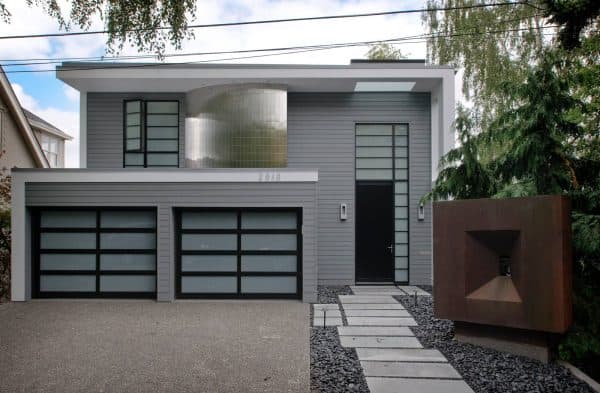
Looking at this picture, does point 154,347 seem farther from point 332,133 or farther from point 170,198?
point 332,133

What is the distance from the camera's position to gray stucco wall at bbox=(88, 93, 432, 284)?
11.9 metres

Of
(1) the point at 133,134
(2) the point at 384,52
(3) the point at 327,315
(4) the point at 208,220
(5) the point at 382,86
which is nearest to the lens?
(3) the point at 327,315

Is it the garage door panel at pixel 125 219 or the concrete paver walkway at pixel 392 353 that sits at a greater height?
the garage door panel at pixel 125 219

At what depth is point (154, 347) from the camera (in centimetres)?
643

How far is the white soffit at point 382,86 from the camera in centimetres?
1142

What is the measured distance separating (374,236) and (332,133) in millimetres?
2754

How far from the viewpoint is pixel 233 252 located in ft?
A: 32.8

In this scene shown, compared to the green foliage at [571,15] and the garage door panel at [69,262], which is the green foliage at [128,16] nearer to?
the green foliage at [571,15]

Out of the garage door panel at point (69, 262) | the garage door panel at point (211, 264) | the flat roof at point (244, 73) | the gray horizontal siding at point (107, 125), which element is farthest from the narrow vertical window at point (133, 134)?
the garage door panel at point (211, 264)

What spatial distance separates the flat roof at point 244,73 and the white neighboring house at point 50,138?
9776mm

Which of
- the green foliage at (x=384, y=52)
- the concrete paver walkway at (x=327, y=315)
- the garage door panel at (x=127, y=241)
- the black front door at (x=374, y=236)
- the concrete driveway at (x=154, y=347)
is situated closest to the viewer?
the concrete driveway at (x=154, y=347)

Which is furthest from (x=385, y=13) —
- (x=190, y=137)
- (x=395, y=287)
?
(x=395, y=287)

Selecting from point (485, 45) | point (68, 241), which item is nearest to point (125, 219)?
point (68, 241)

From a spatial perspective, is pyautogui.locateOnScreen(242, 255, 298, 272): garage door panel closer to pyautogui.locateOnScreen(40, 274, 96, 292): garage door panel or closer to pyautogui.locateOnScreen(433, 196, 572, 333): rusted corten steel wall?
pyautogui.locateOnScreen(40, 274, 96, 292): garage door panel
